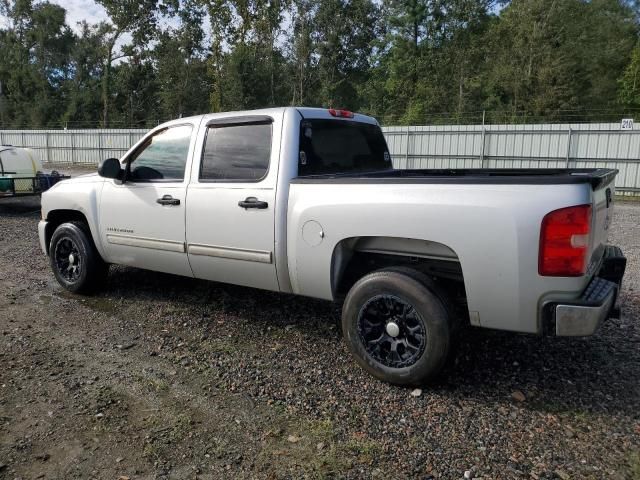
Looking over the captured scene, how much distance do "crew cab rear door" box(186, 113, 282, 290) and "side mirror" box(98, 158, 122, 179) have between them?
905mm

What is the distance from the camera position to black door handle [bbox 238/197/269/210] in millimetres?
4133

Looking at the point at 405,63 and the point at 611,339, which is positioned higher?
the point at 405,63

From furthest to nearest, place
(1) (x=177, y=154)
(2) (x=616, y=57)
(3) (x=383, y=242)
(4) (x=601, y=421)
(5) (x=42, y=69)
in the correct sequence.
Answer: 1. (5) (x=42, y=69)
2. (2) (x=616, y=57)
3. (1) (x=177, y=154)
4. (3) (x=383, y=242)
5. (4) (x=601, y=421)

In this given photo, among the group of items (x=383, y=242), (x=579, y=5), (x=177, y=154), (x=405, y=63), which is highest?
(x=579, y=5)

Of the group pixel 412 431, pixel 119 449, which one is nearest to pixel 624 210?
pixel 412 431

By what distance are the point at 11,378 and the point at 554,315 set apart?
365cm

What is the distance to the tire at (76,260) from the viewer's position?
5562 millimetres

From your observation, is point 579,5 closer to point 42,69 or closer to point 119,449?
point 119,449

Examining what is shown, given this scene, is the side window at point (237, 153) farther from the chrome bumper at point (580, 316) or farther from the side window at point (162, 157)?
the chrome bumper at point (580, 316)

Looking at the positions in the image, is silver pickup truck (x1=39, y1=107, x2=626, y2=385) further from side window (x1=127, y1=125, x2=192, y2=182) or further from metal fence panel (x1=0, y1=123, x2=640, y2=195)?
metal fence panel (x1=0, y1=123, x2=640, y2=195)

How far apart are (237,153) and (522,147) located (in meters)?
16.3

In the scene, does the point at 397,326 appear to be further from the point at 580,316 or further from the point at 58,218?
the point at 58,218

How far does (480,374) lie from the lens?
3.86 m

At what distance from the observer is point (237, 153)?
4.48 m
